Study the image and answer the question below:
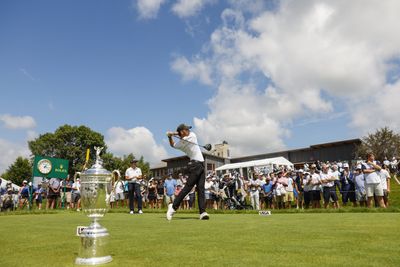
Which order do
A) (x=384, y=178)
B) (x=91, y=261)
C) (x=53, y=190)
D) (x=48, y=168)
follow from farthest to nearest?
(x=48, y=168), (x=53, y=190), (x=384, y=178), (x=91, y=261)

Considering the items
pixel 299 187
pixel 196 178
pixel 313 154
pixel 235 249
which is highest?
pixel 313 154

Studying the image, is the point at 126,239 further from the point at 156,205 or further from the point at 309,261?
the point at 156,205

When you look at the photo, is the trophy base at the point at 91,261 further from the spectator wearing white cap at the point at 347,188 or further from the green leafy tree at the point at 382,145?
the green leafy tree at the point at 382,145

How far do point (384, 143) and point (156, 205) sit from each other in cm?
3548

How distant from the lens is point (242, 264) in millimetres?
2703

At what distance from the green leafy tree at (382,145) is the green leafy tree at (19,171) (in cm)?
6761

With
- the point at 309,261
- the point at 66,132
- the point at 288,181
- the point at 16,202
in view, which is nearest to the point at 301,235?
the point at 309,261

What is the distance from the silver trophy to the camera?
120 inches

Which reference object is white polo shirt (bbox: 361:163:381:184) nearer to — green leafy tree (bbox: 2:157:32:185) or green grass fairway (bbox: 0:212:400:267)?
green grass fairway (bbox: 0:212:400:267)

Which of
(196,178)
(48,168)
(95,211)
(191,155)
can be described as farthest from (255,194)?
(48,168)

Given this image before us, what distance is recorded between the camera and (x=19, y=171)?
72.9m

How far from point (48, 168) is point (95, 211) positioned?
23105 millimetres

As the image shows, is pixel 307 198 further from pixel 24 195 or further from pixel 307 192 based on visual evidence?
pixel 24 195

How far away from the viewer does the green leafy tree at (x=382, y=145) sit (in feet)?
140
